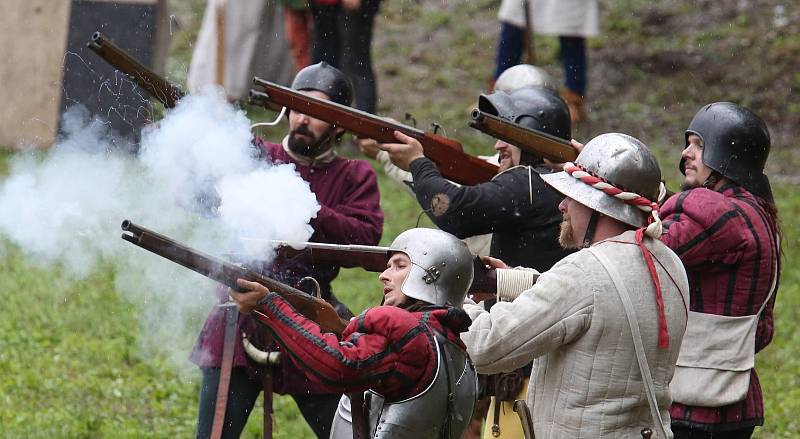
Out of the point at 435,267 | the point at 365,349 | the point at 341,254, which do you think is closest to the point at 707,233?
the point at 435,267

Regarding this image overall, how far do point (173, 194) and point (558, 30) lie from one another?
8.16m

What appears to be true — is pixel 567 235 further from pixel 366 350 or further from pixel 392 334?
pixel 366 350

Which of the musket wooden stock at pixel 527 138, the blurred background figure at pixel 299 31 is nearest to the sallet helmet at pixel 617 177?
the musket wooden stock at pixel 527 138

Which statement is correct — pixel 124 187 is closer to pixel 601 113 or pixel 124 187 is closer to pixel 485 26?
pixel 601 113

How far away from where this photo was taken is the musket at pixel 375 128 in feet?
19.2

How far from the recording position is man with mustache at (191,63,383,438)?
579cm

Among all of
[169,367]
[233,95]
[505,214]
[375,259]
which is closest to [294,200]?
[375,259]

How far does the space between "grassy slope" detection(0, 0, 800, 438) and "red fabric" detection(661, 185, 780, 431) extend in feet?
8.56

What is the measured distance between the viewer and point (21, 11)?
500 inches

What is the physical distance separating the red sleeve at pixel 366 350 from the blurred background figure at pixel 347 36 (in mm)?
6660

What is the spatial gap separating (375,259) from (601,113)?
390 inches

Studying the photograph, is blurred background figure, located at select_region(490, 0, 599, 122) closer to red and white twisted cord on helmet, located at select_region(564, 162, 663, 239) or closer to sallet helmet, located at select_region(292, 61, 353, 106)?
sallet helmet, located at select_region(292, 61, 353, 106)

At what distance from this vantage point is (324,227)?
576 cm

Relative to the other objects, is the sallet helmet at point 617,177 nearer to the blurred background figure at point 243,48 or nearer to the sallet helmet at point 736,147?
the sallet helmet at point 736,147
